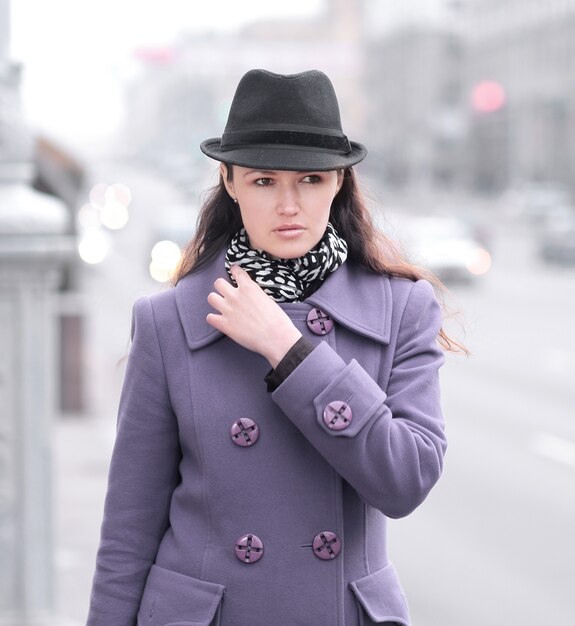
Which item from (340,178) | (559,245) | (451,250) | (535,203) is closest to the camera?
(340,178)

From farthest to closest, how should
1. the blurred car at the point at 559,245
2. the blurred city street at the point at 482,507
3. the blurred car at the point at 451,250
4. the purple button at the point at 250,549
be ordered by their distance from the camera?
the blurred car at the point at 559,245
the blurred car at the point at 451,250
the blurred city street at the point at 482,507
the purple button at the point at 250,549

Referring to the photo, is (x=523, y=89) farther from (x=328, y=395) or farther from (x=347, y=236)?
(x=328, y=395)

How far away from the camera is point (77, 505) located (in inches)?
405

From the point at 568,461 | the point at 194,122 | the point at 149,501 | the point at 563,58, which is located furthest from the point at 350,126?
the point at 149,501

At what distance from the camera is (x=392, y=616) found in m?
2.43

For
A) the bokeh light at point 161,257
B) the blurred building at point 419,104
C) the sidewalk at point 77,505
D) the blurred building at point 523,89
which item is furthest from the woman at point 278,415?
the blurred building at point 419,104

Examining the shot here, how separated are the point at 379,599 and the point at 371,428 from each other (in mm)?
333

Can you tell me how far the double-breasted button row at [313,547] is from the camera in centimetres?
238

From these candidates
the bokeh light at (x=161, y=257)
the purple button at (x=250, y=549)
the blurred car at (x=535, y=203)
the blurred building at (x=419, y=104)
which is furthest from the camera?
the blurred building at (x=419, y=104)

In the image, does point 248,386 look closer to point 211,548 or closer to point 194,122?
point 211,548

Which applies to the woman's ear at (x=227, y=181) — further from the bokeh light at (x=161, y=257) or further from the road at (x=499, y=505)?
the bokeh light at (x=161, y=257)

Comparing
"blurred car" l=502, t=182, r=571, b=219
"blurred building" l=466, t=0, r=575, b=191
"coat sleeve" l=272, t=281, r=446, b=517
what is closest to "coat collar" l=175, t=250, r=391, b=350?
"coat sleeve" l=272, t=281, r=446, b=517

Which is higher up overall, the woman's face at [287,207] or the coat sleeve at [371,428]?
the woman's face at [287,207]

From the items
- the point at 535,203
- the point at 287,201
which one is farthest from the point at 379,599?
the point at 535,203
